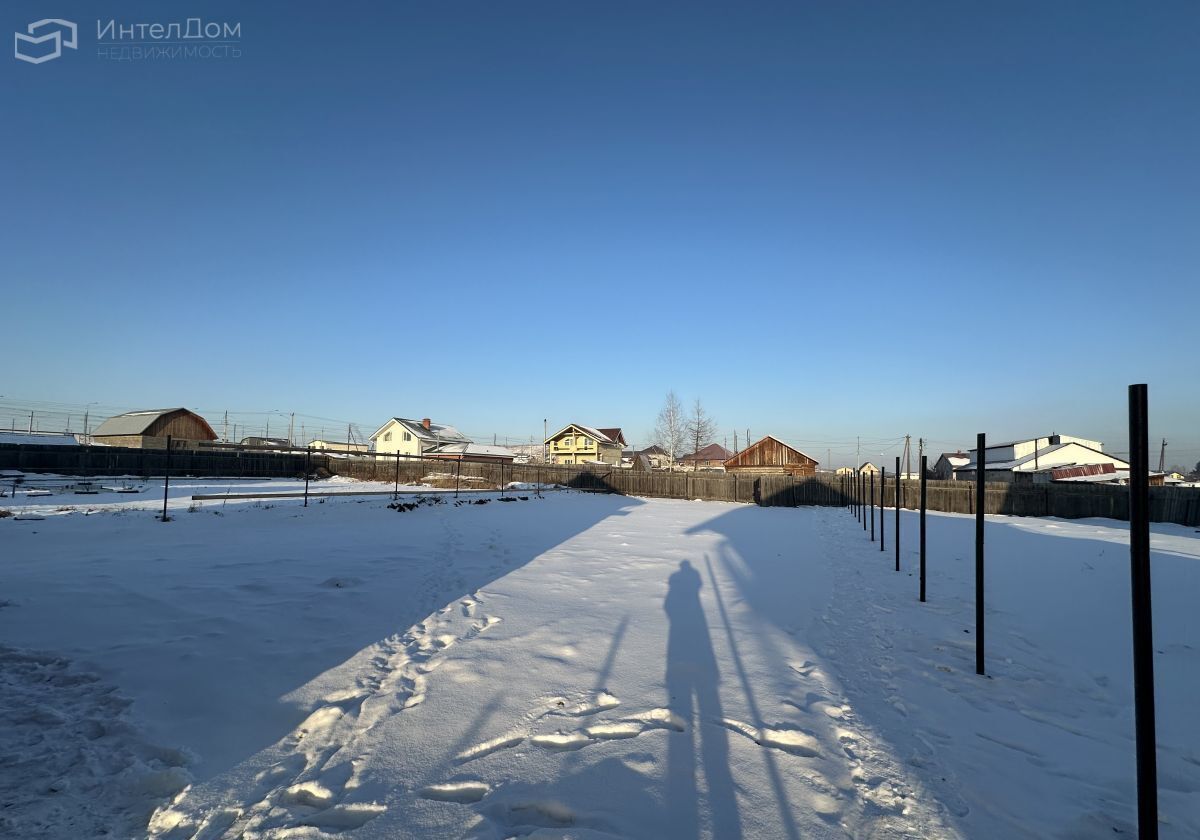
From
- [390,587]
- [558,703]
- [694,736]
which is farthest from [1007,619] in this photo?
[390,587]

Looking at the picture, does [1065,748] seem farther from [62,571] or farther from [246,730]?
[62,571]

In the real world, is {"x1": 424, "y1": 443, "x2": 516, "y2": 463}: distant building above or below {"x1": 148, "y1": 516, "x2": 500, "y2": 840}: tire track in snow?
above

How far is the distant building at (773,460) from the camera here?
139 ft

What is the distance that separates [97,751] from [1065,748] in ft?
19.0

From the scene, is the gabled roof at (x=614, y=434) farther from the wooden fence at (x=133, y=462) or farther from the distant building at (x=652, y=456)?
the wooden fence at (x=133, y=462)

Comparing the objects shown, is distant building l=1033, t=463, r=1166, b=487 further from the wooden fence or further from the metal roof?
the metal roof

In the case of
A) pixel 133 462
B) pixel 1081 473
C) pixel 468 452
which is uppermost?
pixel 468 452

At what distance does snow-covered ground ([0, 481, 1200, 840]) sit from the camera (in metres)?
2.70

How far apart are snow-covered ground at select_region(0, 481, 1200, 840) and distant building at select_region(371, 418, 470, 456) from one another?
5387 cm

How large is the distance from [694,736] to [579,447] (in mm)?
60453

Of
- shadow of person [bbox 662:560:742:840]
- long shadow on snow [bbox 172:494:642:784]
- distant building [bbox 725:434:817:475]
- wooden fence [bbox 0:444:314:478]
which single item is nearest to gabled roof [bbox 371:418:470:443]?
wooden fence [bbox 0:444:314:478]

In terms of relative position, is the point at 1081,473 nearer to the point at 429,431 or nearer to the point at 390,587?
the point at 390,587

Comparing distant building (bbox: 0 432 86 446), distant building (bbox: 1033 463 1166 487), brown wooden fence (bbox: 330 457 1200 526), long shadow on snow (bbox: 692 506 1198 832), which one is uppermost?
distant building (bbox: 0 432 86 446)

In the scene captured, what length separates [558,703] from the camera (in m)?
3.90
